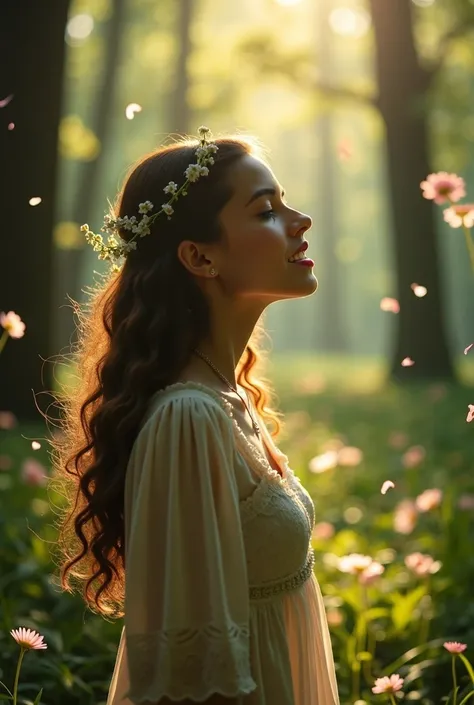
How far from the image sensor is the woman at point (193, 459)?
75.8 inches

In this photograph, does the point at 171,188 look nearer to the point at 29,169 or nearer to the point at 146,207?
the point at 146,207

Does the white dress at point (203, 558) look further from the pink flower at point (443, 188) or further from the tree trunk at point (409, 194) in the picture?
the tree trunk at point (409, 194)

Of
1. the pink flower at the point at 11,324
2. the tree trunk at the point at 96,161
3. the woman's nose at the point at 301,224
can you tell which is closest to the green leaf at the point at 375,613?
the pink flower at the point at 11,324

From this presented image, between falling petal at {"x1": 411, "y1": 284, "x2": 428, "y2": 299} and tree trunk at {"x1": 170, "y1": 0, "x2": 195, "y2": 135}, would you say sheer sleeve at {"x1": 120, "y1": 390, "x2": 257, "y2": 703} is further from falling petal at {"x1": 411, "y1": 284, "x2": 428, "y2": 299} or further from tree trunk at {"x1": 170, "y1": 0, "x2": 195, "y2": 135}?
tree trunk at {"x1": 170, "y1": 0, "x2": 195, "y2": 135}

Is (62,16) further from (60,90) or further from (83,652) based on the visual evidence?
(83,652)

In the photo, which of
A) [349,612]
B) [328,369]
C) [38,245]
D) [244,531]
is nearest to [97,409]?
[244,531]

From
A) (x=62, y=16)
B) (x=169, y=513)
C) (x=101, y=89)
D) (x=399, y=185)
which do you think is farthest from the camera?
(x=101, y=89)

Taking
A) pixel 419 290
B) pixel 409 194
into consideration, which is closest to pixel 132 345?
pixel 419 290

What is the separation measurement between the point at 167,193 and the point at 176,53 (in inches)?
786

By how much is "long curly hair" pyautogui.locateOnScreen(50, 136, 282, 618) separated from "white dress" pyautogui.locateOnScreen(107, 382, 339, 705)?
0.31 ft

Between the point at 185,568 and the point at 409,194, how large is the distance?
1204 cm

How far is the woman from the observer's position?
1.93m

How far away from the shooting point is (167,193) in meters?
2.27

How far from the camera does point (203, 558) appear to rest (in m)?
1.94
